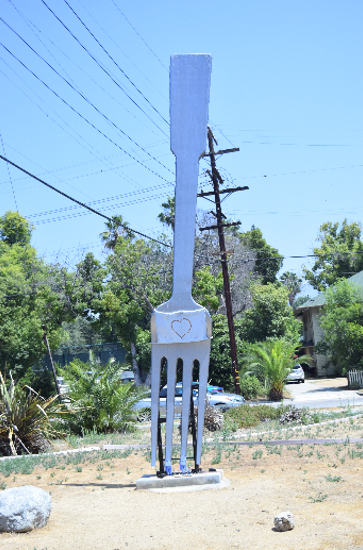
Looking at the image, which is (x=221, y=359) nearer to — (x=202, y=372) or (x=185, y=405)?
(x=185, y=405)

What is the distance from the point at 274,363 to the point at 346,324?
6.94 m

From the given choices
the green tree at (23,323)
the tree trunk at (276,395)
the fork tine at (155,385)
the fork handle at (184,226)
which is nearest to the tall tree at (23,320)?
the green tree at (23,323)

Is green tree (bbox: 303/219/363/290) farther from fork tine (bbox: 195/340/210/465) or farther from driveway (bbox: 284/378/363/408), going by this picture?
fork tine (bbox: 195/340/210/465)

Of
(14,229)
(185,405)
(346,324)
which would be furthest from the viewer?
(14,229)

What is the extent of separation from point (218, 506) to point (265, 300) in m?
27.6

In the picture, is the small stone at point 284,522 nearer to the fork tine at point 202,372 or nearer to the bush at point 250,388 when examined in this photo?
the fork tine at point 202,372

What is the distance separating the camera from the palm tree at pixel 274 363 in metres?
23.9

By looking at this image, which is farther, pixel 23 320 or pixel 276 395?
pixel 23 320

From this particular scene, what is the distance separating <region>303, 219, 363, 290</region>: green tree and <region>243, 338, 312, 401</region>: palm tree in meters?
24.5

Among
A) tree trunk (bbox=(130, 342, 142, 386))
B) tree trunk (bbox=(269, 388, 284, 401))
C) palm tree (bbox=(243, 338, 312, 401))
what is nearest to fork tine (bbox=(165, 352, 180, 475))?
palm tree (bbox=(243, 338, 312, 401))

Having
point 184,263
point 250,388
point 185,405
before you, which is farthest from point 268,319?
point 184,263

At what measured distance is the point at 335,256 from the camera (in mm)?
48938

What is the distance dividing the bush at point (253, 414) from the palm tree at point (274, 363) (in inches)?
347

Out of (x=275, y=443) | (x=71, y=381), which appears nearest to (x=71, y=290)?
(x=71, y=381)
